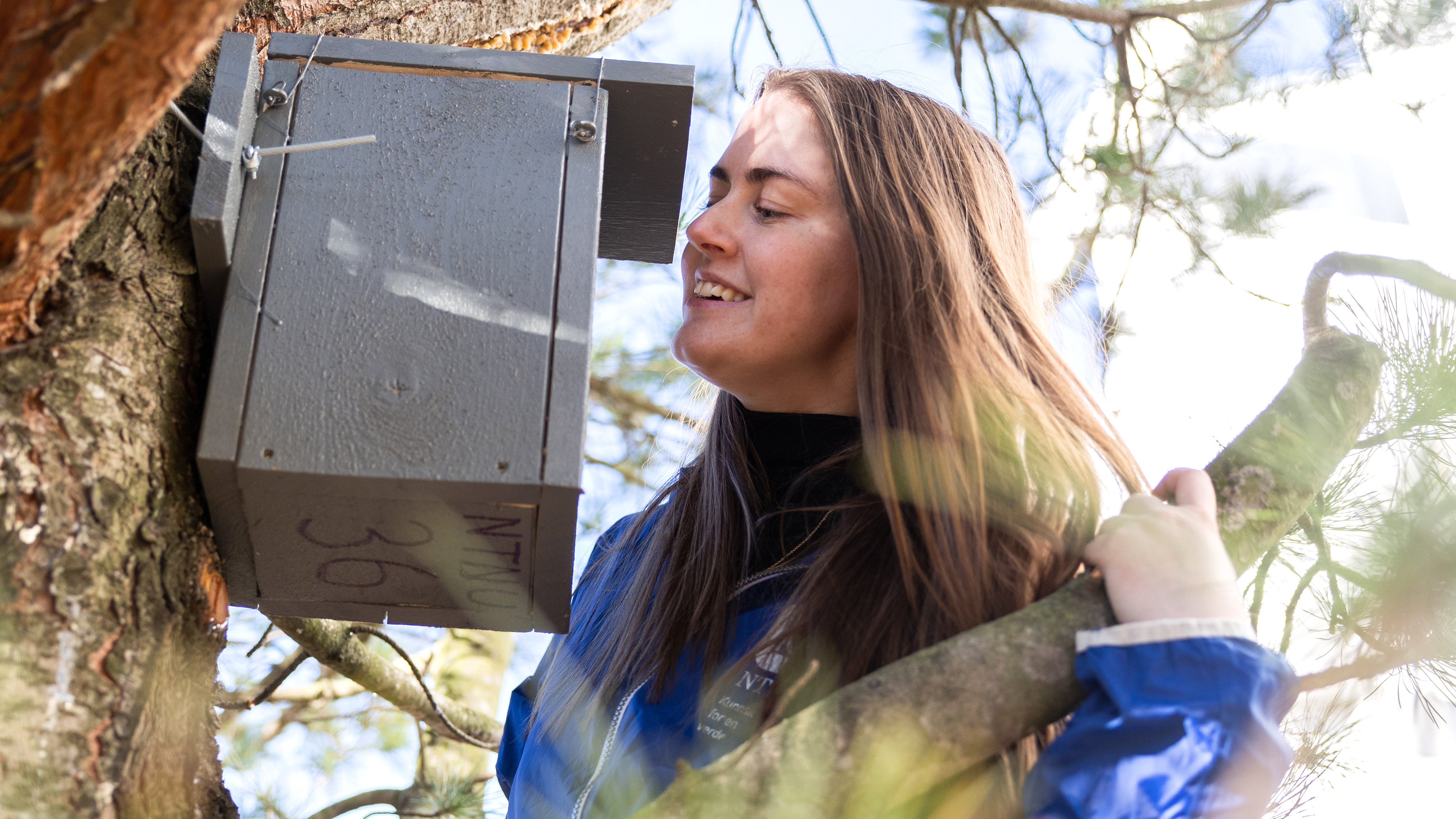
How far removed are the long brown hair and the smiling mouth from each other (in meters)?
0.17

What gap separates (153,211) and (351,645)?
0.92 m

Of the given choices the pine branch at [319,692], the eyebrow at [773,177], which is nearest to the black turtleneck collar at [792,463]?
the eyebrow at [773,177]

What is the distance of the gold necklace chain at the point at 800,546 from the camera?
1314 mm

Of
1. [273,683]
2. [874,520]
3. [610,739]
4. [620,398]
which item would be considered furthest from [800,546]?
[620,398]

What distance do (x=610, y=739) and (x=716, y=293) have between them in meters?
0.59

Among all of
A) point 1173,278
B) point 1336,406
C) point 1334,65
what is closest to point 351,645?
point 1336,406

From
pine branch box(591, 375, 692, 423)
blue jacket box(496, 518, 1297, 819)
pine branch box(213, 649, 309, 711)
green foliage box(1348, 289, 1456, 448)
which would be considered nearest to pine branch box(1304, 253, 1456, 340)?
green foliage box(1348, 289, 1456, 448)

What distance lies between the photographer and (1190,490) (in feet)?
3.35

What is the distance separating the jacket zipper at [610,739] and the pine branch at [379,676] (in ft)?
1.71

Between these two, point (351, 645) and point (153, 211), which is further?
point (351, 645)

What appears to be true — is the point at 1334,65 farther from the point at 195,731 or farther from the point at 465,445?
the point at 195,731

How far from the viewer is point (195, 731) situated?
92 cm

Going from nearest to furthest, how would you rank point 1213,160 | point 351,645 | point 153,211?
point 153,211
point 351,645
point 1213,160

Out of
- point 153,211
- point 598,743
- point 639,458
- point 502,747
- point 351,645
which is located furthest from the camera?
point 639,458
